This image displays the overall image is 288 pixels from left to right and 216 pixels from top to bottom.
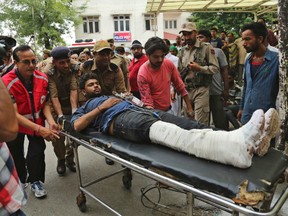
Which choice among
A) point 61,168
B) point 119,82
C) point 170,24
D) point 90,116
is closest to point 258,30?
point 119,82

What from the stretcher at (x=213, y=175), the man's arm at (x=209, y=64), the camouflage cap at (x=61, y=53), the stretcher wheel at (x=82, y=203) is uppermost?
the camouflage cap at (x=61, y=53)

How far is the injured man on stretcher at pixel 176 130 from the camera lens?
1627 mm

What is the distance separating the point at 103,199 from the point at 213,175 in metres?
1.70

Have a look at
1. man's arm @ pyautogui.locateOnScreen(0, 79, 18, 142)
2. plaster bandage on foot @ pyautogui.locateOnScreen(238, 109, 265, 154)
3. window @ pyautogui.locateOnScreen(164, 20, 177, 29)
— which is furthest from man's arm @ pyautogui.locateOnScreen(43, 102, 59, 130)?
window @ pyautogui.locateOnScreen(164, 20, 177, 29)

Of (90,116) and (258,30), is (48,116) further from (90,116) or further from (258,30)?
(258,30)

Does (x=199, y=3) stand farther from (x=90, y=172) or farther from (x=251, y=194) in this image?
(x=251, y=194)

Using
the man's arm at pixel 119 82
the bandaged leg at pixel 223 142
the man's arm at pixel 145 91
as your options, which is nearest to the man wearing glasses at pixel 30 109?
the man's arm at pixel 119 82

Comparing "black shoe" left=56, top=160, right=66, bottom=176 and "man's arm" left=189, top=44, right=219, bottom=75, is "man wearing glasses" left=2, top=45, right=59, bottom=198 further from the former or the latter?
"man's arm" left=189, top=44, right=219, bottom=75

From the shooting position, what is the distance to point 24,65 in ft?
9.00

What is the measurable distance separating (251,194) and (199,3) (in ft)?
23.4

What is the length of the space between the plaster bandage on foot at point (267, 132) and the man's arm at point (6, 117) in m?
1.36

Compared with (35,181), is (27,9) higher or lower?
higher

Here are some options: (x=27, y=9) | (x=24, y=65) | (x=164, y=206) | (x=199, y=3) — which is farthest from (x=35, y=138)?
(x=27, y=9)

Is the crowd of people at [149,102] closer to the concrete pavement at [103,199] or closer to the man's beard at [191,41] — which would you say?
the man's beard at [191,41]
